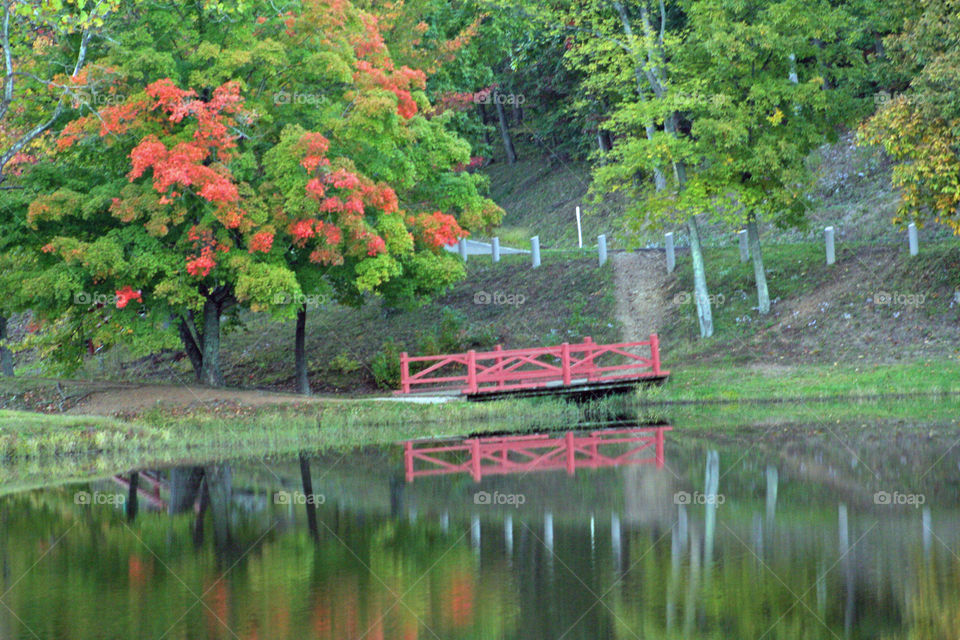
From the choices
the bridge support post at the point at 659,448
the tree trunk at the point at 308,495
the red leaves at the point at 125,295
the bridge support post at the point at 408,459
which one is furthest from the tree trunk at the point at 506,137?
the tree trunk at the point at 308,495

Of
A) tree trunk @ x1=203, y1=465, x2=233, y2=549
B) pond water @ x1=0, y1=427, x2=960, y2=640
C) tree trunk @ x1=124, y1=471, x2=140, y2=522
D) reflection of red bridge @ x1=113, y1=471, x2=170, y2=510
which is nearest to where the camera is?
pond water @ x1=0, y1=427, x2=960, y2=640

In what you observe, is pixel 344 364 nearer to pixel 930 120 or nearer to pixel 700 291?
pixel 700 291

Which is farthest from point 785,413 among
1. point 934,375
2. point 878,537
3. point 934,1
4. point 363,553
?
point 363,553

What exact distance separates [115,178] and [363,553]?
1918 centimetres

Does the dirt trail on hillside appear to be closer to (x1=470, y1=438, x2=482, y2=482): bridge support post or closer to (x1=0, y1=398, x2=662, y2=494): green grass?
(x1=0, y1=398, x2=662, y2=494): green grass

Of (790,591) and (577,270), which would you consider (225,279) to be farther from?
(790,591)

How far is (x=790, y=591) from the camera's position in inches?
461

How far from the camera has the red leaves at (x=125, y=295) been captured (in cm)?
2795

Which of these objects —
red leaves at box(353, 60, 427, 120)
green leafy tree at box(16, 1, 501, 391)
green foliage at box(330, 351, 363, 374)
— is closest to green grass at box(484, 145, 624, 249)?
green foliage at box(330, 351, 363, 374)

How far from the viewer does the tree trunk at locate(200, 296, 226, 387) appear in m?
31.8

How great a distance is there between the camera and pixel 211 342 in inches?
1268

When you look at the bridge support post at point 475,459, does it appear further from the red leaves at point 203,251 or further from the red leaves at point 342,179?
the red leaves at point 203,251

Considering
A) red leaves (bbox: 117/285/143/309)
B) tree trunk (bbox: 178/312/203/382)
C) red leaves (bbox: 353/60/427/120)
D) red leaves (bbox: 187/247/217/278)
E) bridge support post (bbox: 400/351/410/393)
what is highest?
red leaves (bbox: 353/60/427/120)

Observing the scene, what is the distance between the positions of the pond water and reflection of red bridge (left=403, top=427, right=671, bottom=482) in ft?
0.48
